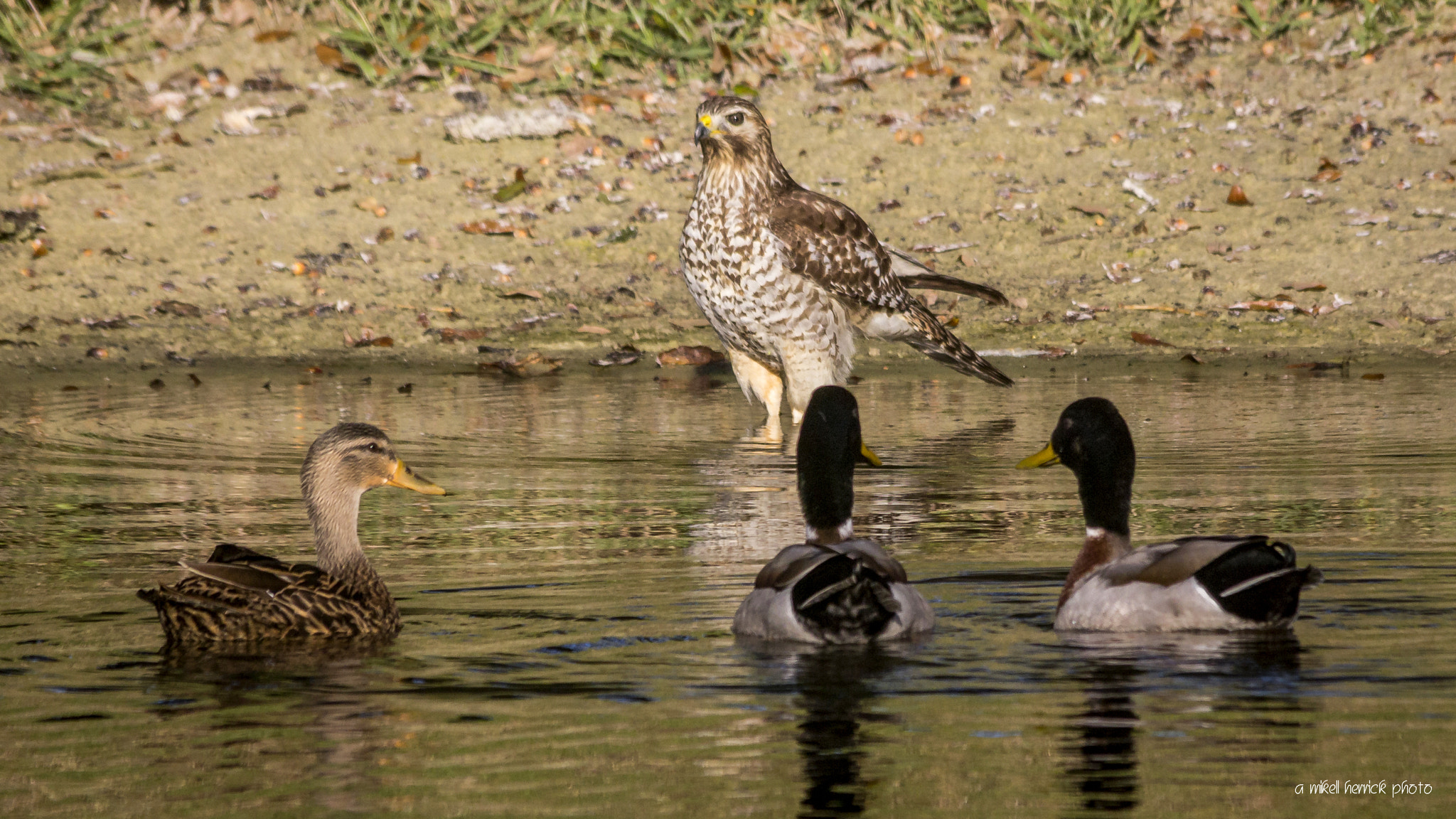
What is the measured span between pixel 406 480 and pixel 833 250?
5.49 m

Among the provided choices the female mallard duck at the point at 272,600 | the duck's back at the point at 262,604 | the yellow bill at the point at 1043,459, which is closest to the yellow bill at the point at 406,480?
the female mallard duck at the point at 272,600

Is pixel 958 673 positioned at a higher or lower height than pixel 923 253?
lower

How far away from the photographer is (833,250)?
12984mm

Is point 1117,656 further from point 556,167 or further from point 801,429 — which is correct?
point 556,167

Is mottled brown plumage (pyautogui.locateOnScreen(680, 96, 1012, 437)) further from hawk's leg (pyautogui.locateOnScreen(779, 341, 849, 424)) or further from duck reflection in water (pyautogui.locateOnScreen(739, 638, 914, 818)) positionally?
duck reflection in water (pyautogui.locateOnScreen(739, 638, 914, 818))

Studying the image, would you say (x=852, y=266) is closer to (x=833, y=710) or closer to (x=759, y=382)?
(x=759, y=382)

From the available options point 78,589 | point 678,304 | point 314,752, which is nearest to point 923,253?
point 678,304

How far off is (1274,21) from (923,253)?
535 cm

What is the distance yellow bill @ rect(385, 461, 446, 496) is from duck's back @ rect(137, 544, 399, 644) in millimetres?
806

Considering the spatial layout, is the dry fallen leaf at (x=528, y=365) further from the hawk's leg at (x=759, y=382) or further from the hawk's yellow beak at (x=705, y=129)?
the hawk's yellow beak at (x=705, y=129)

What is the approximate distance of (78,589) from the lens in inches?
300

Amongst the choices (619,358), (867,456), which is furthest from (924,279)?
(867,456)

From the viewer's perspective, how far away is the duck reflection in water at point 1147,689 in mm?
5242

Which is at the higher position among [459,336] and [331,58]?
[331,58]
